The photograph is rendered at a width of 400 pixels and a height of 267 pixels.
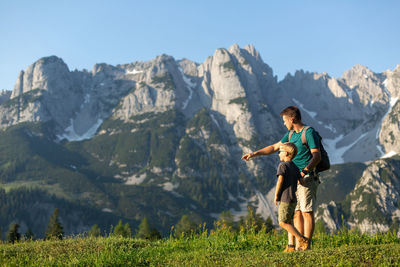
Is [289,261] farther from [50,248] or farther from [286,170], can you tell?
[50,248]

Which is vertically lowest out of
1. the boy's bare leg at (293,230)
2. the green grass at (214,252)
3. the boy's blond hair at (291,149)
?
the green grass at (214,252)

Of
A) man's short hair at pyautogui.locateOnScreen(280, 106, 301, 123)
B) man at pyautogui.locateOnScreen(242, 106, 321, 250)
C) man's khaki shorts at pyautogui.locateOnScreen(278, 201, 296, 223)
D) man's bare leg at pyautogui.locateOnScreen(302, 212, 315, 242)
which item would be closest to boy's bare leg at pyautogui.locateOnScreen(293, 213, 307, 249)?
man at pyautogui.locateOnScreen(242, 106, 321, 250)

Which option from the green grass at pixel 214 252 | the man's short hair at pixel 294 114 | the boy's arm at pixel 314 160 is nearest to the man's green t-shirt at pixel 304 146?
the boy's arm at pixel 314 160

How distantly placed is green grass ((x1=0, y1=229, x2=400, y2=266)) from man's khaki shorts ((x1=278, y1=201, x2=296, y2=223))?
1015 millimetres

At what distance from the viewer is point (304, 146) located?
10688 millimetres

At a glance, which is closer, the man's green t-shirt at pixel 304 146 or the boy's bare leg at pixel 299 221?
the man's green t-shirt at pixel 304 146

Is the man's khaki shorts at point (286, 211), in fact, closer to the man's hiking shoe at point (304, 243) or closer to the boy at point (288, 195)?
the boy at point (288, 195)

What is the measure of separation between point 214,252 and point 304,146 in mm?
4221

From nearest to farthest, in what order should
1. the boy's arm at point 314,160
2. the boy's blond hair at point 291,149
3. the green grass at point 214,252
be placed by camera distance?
the green grass at point 214,252
the boy's arm at point 314,160
the boy's blond hair at point 291,149

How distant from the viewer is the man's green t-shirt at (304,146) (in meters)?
10.3

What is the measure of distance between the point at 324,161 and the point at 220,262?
14.5 feet

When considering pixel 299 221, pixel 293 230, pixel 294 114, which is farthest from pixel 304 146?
pixel 293 230

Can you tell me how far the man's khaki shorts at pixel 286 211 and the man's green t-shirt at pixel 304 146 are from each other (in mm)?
1280

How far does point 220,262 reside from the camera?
348 inches
